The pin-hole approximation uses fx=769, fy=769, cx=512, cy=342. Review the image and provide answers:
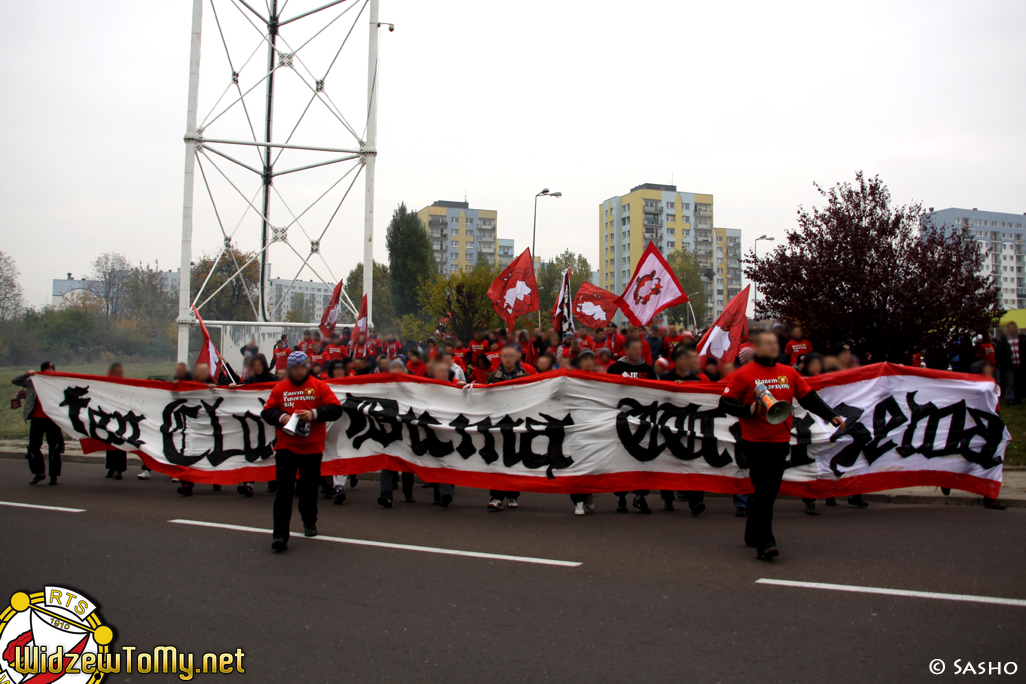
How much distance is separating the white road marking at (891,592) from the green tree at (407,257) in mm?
65579

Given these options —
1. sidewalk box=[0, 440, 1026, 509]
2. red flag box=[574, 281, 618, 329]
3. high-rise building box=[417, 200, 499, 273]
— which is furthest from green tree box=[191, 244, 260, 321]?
high-rise building box=[417, 200, 499, 273]

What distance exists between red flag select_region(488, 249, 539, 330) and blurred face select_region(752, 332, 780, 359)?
8.17 meters

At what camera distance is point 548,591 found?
18.1ft

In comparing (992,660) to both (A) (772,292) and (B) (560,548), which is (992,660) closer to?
(B) (560,548)

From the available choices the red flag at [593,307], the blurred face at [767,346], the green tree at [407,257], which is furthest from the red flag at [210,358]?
the green tree at [407,257]

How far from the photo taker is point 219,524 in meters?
8.04

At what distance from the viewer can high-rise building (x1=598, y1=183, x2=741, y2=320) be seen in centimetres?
11662

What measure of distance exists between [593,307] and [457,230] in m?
112

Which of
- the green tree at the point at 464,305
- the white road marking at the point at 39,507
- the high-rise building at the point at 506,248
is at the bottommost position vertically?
the white road marking at the point at 39,507

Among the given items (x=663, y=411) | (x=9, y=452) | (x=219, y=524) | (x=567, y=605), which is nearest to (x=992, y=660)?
(x=567, y=605)

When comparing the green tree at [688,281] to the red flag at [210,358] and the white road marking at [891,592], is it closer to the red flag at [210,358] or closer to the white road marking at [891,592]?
the red flag at [210,358]

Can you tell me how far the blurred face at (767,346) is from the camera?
253 inches

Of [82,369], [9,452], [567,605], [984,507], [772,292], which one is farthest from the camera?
[772,292]

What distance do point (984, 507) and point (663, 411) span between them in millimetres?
3700
